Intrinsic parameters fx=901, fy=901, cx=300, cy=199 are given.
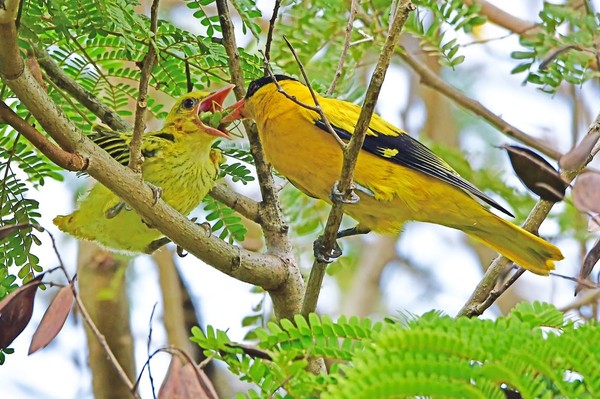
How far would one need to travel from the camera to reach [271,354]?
1.95 meters

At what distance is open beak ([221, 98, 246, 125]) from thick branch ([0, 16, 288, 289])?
0.81 m

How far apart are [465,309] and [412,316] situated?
45.4 inches

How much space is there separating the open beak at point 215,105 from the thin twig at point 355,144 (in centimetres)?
112

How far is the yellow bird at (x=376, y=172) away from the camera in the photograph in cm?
365

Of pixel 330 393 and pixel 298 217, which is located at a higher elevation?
pixel 298 217

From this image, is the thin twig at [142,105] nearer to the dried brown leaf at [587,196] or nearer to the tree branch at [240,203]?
the tree branch at [240,203]

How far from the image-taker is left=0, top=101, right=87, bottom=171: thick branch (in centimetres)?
246

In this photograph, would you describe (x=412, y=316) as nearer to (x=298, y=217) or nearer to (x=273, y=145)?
(x=273, y=145)

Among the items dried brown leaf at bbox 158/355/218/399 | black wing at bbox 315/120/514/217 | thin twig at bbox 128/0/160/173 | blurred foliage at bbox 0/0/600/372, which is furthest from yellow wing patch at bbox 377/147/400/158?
dried brown leaf at bbox 158/355/218/399

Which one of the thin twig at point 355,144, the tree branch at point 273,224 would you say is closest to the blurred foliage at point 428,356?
the thin twig at point 355,144

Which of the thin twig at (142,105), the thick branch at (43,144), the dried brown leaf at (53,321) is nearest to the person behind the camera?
the dried brown leaf at (53,321)

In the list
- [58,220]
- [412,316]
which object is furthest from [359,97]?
[412,316]

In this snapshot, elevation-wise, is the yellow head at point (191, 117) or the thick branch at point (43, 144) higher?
the yellow head at point (191, 117)

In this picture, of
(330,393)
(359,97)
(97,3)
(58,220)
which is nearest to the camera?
(330,393)
